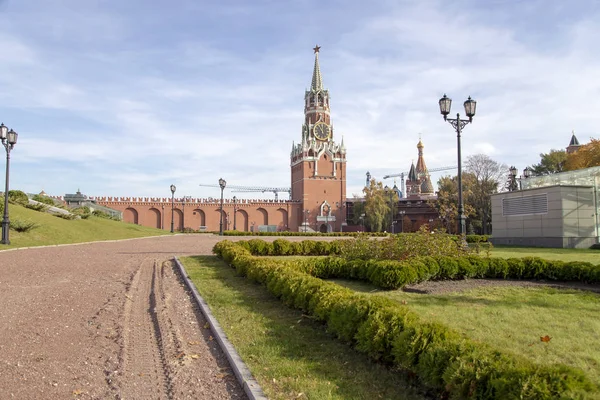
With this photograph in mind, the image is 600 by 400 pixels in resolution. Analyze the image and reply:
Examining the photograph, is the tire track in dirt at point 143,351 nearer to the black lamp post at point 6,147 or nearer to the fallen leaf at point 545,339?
the fallen leaf at point 545,339

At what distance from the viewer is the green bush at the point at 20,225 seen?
1939 cm

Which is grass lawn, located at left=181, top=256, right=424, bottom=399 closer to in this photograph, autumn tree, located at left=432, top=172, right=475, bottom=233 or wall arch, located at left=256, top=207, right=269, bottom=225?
autumn tree, located at left=432, top=172, right=475, bottom=233

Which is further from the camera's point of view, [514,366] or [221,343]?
[221,343]

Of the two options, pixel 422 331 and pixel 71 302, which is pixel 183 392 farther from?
pixel 71 302

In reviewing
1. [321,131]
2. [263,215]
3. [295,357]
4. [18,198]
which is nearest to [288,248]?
[295,357]

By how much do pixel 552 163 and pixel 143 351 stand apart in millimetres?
54784

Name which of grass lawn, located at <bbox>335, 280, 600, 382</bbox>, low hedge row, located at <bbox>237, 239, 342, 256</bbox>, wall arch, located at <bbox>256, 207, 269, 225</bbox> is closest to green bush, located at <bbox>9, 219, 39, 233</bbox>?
low hedge row, located at <bbox>237, 239, 342, 256</bbox>

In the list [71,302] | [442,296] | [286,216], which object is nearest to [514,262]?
[442,296]

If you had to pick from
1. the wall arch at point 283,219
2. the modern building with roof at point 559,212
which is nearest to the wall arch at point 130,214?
the wall arch at point 283,219

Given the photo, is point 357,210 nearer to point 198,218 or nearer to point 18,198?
point 198,218

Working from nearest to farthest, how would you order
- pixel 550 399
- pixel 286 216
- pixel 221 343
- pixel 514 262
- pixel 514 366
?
pixel 550 399, pixel 514 366, pixel 221 343, pixel 514 262, pixel 286 216

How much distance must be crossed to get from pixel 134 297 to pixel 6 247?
11.1 meters

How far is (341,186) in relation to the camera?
7150 centimetres

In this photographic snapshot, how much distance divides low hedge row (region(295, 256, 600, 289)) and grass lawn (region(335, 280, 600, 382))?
1.67 feet
